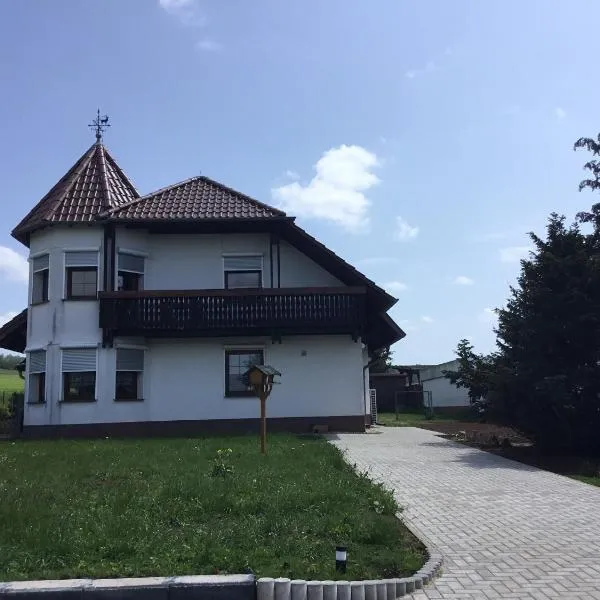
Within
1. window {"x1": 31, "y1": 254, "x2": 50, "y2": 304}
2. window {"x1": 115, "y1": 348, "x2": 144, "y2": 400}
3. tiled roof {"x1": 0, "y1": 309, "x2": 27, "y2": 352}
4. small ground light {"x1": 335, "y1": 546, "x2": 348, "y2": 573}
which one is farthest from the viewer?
tiled roof {"x1": 0, "y1": 309, "x2": 27, "y2": 352}

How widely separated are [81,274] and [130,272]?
5.00ft

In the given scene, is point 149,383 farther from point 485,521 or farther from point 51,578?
point 51,578

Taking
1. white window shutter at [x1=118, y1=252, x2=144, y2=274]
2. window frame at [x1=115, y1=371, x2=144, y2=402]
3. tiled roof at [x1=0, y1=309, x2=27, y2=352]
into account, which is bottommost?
window frame at [x1=115, y1=371, x2=144, y2=402]

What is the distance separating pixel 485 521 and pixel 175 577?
448cm

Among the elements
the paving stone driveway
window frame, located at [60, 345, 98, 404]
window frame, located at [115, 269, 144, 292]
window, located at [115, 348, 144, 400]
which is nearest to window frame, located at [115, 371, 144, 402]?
window, located at [115, 348, 144, 400]

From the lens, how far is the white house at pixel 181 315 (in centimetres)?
2134

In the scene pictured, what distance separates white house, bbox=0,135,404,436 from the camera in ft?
70.0

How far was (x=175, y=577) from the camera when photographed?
224 inches

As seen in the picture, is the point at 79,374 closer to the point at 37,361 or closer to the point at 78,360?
the point at 78,360

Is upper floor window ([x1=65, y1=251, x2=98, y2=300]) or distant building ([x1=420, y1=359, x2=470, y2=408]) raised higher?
upper floor window ([x1=65, y1=251, x2=98, y2=300])

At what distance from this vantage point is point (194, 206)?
22922 millimetres

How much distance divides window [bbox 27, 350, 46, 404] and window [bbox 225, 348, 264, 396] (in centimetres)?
580

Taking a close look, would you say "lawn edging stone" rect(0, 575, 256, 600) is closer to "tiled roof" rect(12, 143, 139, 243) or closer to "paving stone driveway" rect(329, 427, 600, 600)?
"paving stone driveway" rect(329, 427, 600, 600)

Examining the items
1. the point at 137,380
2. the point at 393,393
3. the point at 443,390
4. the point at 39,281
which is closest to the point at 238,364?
the point at 137,380
